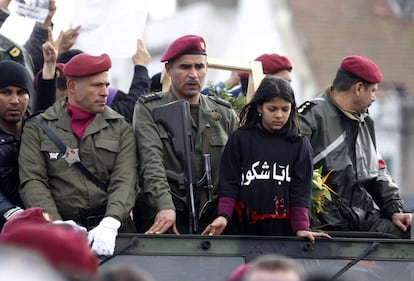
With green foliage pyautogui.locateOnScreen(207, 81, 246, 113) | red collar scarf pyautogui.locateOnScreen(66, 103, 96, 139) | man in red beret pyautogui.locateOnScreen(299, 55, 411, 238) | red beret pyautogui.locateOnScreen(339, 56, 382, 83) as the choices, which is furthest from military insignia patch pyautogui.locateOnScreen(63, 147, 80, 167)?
red beret pyautogui.locateOnScreen(339, 56, 382, 83)

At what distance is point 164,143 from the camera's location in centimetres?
895

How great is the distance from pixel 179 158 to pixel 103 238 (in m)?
1.15

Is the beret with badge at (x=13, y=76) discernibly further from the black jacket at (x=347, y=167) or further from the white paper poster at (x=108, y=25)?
the black jacket at (x=347, y=167)

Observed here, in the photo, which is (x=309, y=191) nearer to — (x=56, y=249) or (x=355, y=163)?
(x=355, y=163)

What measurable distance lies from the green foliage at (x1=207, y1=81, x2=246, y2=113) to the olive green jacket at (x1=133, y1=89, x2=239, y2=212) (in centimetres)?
73

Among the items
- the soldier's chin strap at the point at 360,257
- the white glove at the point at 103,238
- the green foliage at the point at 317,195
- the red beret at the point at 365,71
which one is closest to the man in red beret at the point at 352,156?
the red beret at the point at 365,71

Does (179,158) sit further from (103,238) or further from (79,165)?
(103,238)

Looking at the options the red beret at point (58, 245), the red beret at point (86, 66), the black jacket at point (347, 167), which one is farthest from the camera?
the black jacket at point (347, 167)

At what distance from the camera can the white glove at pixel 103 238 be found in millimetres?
7875

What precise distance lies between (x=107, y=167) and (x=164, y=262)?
0.87 metres

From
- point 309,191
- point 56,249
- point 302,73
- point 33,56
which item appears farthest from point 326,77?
point 56,249

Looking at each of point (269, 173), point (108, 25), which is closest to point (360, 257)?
Result: point (269, 173)

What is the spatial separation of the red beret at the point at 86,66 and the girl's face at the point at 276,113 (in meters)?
1.01

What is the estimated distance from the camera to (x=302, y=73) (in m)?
33.6
